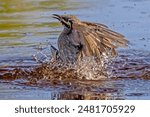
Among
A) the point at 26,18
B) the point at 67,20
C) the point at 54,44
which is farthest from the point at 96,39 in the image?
the point at 26,18

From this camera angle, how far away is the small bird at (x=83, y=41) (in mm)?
11073

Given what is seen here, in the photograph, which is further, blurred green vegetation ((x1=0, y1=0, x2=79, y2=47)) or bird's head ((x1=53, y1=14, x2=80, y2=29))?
blurred green vegetation ((x1=0, y1=0, x2=79, y2=47))

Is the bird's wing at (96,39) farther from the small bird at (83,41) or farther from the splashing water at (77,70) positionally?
the splashing water at (77,70)

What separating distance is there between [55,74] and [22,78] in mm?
461

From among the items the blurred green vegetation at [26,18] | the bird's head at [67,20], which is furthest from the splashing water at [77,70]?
the blurred green vegetation at [26,18]

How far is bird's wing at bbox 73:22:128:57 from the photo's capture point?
11070 millimetres

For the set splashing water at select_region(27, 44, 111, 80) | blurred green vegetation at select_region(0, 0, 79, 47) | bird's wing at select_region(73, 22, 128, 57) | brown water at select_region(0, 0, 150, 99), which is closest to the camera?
brown water at select_region(0, 0, 150, 99)

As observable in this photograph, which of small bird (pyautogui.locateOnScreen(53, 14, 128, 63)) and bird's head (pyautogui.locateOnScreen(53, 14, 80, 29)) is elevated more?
bird's head (pyautogui.locateOnScreen(53, 14, 80, 29))

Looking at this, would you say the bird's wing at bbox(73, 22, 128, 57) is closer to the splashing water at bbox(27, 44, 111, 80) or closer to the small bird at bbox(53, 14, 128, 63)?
the small bird at bbox(53, 14, 128, 63)

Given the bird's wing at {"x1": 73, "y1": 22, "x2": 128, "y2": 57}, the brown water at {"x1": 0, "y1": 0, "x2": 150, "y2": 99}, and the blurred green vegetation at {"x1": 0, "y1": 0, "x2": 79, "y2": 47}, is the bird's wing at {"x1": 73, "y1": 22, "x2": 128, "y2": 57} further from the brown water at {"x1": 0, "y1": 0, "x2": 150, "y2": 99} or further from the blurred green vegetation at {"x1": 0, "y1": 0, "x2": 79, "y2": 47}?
the blurred green vegetation at {"x1": 0, "y1": 0, "x2": 79, "y2": 47}

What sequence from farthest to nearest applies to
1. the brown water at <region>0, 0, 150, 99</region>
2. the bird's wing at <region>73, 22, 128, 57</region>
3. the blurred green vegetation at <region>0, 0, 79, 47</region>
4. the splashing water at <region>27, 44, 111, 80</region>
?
the blurred green vegetation at <region>0, 0, 79, 47</region>, the splashing water at <region>27, 44, 111, 80</region>, the bird's wing at <region>73, 22, 128, 57</region>, the brown water at <region>0, 0, 150, 99</region>

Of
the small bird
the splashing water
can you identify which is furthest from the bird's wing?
the splashing water

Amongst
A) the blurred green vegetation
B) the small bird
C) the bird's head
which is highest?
the bird's head

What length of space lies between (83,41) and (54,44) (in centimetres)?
205
